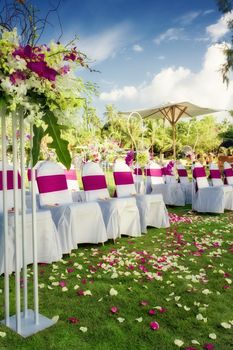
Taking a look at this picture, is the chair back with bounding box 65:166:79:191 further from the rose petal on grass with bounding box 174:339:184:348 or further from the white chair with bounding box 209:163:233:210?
the rose petal on grass with bounding box 174:339:184:348

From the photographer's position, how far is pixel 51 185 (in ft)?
18.8

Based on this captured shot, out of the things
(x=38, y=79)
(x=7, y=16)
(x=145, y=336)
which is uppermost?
(x=7, y=16)

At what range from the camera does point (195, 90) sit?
161ft

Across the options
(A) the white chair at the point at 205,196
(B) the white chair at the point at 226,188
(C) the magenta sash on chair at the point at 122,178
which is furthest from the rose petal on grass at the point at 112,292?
(B) the white chair at the point at 226,188

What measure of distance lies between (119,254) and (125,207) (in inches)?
45.1

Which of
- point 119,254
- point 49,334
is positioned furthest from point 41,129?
point 119,254

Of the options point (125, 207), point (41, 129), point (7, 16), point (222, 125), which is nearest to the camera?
point (41, 129)

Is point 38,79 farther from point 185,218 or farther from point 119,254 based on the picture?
point 185,218

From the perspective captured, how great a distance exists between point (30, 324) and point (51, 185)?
2.95 meters

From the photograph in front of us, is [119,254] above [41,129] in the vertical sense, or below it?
below

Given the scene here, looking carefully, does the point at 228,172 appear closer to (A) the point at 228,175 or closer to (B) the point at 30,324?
(A) the point at 228,175

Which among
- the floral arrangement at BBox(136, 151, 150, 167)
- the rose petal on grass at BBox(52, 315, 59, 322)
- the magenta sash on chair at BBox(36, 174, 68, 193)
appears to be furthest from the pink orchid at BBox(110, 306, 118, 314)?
the floral arrangement at BBox(136, 151, 150, 167)

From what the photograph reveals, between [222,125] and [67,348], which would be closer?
[67,348]

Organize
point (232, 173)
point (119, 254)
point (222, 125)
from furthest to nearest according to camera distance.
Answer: point (222, 125) < point (232, 173) < point (119, 254)
